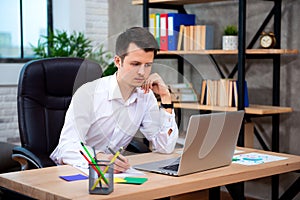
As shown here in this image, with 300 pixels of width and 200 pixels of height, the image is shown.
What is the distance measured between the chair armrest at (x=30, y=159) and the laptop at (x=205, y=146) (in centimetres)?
54

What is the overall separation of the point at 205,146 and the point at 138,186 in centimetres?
36

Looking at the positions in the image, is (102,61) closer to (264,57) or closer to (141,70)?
(141,70)

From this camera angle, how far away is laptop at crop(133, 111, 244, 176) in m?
2.10

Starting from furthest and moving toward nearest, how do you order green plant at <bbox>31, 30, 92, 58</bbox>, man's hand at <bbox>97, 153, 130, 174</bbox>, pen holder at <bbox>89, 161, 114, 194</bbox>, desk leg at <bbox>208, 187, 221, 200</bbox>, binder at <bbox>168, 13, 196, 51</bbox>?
green plant at <bbox>31, 30, 92, 58</bbox> → binder at <bbox>168, 13, 196, 51</bbox> → desk leg at <bbox>208, 187, 221, 200</bbox> → man's hand at <bbox>97, 153, 130, 174</bbox> → pen holder at <bbox>89, 161, 114, 194</bbox>

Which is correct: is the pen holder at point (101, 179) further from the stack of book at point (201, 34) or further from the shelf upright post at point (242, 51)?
the stack of book at point (201, 34)

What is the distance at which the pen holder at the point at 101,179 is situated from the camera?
6.12 feet

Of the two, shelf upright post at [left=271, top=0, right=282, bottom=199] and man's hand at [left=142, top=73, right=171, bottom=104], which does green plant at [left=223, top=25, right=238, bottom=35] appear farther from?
man's hand at [left=142, top=73, right=171, bottom=104]

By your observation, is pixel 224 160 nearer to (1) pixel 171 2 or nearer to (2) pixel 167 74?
(2) pixel 167 74

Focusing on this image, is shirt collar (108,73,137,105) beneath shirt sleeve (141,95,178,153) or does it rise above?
above

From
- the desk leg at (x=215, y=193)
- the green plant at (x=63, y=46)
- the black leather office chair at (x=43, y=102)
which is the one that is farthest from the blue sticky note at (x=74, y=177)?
the green plant at (x=63, y=46)

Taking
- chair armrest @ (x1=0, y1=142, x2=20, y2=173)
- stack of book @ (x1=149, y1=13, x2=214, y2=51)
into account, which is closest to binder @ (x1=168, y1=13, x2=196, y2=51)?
stack of book @ (x1=149, y1=13, x2=214, y2=51)

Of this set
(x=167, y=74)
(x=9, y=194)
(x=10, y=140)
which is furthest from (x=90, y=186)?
(x=10, y=140)

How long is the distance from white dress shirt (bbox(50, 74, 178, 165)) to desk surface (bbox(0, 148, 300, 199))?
0.11 m

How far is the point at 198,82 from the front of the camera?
2.38 metres
